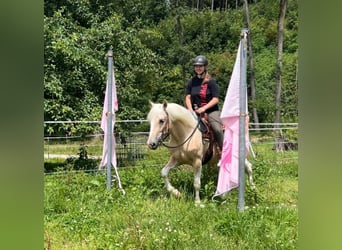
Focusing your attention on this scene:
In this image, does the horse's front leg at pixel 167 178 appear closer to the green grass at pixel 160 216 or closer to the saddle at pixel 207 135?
the green grass at pixel 160 216

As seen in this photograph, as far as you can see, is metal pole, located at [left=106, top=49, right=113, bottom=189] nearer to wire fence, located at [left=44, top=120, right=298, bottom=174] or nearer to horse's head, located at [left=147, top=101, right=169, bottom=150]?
horse's head, located at [left=147, top=101, right=169, bottom=150]

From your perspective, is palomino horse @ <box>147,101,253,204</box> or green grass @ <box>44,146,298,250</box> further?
palomino horse @ <box>147,101,253,204</box>

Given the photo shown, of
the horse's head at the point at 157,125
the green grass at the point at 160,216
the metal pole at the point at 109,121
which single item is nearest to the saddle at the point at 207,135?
the green grass at the point at 160,216

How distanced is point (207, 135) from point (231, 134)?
1235 mm

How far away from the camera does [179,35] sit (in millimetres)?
22359

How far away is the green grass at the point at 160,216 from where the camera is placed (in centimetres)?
365

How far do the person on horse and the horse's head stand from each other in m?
0.71

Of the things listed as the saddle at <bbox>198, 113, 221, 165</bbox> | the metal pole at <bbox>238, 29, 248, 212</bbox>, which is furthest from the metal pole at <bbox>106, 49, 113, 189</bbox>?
the metal pole at <bbox>238, 29, 248, 212</bbox>

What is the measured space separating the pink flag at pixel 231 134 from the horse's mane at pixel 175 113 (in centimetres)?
→ 99

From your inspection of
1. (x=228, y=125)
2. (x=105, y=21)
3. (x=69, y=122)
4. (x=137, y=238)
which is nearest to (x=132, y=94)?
(x=105, y=21)

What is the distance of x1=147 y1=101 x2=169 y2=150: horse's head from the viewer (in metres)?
5.21

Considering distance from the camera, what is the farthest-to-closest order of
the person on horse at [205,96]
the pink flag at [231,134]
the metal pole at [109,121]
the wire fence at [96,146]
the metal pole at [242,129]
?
1. the wire fence at [96,146]
2. the metal pole at [109,121]
3. the person on horse at [205,96]
4. the pink flag at [231,134]
5. the metal pole at [242,129]
